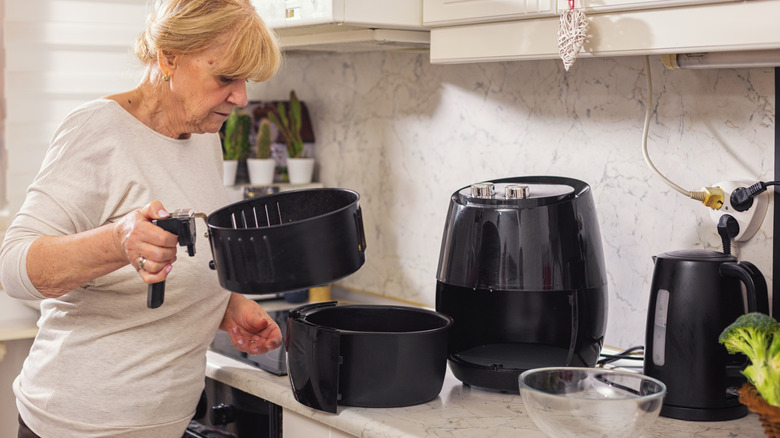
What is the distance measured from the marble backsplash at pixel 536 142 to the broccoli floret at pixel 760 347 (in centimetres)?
35

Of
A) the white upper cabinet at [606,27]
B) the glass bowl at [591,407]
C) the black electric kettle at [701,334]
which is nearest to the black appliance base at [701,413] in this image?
the black electric kettle at [701,334]

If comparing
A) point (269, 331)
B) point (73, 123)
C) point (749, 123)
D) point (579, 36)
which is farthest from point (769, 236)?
point (73, 123)

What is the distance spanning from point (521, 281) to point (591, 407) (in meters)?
0.28

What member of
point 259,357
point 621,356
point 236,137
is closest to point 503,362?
point 621,356

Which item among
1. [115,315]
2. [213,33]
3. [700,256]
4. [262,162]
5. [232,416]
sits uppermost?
[213,33]

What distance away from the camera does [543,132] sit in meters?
1.70

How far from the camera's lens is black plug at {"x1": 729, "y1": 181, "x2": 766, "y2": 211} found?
134 centimetres

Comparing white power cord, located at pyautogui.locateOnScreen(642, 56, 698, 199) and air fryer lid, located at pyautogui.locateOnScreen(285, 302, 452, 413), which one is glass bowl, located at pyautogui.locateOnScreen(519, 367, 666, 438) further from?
white power cord, located at pyautogui.locateOnScreen(642, 56, 698, 199)

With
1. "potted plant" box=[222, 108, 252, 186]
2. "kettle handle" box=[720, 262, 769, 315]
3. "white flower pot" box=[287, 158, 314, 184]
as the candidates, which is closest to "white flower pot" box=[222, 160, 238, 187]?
"potted plant" box=[222, 108, 252, 186]

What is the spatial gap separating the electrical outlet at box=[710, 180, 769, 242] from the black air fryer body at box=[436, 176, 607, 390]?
0.75 feet

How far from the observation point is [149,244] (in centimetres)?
108

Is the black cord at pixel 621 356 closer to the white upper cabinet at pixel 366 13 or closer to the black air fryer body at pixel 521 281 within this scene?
the black air fryer body at pixel 521 281

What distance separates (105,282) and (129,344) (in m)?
0.11

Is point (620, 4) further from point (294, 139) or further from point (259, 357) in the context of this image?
point (294, 139)
